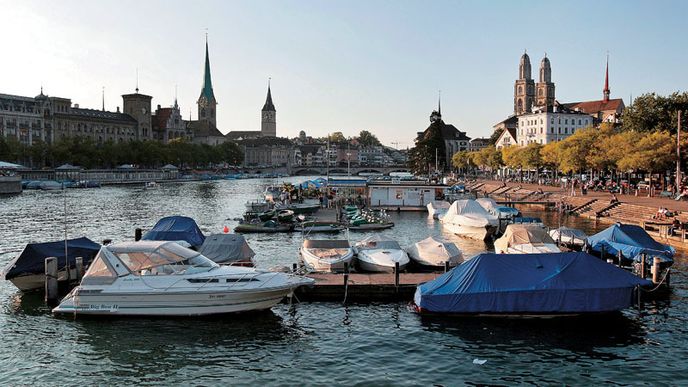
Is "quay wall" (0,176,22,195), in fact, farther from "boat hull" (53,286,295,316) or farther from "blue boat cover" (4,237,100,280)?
"boat hull" (53,286,295,316)

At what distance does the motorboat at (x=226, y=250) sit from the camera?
3650 cm

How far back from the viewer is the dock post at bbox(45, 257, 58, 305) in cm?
2949

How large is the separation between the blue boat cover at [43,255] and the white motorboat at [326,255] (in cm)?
1233

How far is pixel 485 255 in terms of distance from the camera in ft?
89.6

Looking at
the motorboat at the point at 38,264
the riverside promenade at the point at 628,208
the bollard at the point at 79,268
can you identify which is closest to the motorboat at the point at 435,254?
the bollard at the point at 79,268

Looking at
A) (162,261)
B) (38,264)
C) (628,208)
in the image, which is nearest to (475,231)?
(628,208)

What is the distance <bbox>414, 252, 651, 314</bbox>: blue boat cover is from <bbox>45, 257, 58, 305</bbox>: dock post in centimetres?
1771

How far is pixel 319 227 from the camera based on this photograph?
59750mm

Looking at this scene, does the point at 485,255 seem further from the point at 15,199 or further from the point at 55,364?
the point at 15,199

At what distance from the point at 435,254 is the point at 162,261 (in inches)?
638

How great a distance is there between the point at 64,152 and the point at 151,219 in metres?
103

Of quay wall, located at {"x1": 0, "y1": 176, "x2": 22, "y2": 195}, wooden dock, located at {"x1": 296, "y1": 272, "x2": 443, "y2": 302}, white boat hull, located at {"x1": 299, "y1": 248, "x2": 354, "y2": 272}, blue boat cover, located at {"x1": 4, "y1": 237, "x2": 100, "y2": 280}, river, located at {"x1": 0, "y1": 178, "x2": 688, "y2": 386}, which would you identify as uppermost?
quay wall, located at {"x1": 0, "y1": 176, "x2": 22, "y2": 195}

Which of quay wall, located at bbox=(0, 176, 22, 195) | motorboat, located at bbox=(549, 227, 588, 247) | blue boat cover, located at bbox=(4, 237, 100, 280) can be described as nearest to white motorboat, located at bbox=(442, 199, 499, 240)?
motorboat, located at bbox=(549, 227, 588, 247)

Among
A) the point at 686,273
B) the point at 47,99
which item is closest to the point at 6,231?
the point at 686,273
